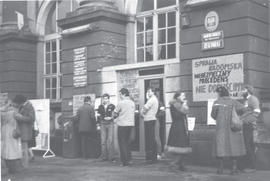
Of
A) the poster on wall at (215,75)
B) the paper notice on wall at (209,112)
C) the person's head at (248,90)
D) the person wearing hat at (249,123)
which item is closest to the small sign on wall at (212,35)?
the poster on wall at (215,75)

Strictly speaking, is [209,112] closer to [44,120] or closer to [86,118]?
[86,118]

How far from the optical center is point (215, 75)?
11414 millimetres

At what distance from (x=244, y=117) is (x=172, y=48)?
14.0 feet

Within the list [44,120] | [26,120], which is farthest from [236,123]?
[44,120]

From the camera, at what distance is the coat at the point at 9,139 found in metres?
10.0

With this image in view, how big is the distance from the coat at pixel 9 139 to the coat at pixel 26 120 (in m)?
0.33

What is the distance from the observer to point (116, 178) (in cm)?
916

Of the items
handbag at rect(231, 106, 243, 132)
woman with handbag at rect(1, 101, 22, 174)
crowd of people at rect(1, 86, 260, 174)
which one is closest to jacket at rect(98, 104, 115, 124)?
crowd of people at rect(1, 86, 260, 174)

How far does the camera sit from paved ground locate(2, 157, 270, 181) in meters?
9.13

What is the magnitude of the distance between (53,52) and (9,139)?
8.12m

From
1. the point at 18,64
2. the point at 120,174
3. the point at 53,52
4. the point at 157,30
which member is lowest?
the point at 120,174

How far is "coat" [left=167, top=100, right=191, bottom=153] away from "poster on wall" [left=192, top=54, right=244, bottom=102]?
5.19 feet

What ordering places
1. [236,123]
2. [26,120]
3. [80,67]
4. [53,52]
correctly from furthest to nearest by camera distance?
[53,52], [80,67], [26,120], [236,123]

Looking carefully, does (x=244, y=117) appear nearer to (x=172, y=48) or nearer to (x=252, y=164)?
(x=252, y=164)
